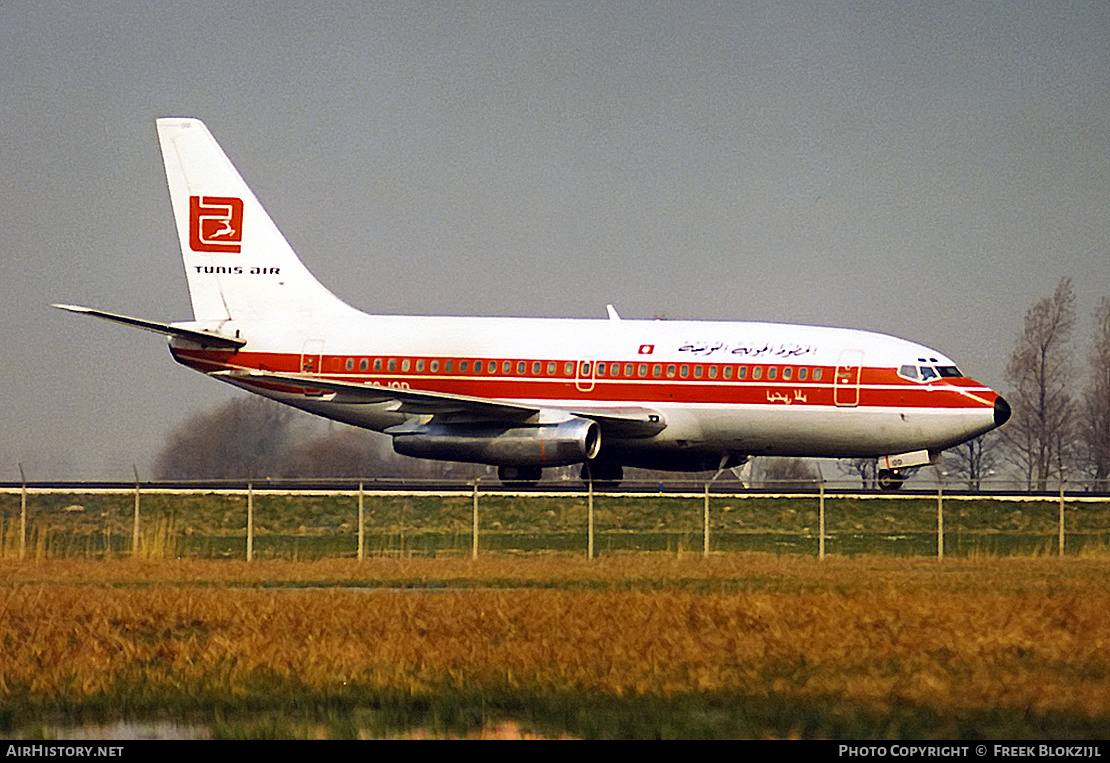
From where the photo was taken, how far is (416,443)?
43344 mm

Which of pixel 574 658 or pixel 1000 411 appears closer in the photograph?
pixel 574 658

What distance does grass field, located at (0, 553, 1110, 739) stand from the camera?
1652 centimetres

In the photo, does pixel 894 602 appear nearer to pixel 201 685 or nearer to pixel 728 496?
pixel 201 685

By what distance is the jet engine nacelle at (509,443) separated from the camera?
1646 inches

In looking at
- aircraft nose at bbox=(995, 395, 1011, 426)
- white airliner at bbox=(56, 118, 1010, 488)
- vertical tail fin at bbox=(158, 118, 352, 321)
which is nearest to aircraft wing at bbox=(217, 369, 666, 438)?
white airliner at bbox=(56, 118, 1010, 488)

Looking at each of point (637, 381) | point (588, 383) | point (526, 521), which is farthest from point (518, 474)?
point (526, 521)

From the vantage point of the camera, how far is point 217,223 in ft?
161

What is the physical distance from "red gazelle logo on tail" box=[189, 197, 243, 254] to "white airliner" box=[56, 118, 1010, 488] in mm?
1328

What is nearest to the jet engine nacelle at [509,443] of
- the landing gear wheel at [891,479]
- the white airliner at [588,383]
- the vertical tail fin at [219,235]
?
the white airliner at [588,383]

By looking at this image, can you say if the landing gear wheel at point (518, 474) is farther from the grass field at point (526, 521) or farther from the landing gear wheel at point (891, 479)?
the landing gear wheel at point (891, 479)

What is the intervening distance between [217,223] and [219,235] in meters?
0.34

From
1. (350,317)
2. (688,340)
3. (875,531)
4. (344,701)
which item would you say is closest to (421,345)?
(350,317)

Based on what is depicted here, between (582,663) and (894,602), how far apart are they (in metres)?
5.51

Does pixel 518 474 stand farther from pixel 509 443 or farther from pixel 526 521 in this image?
pixel 526 521
